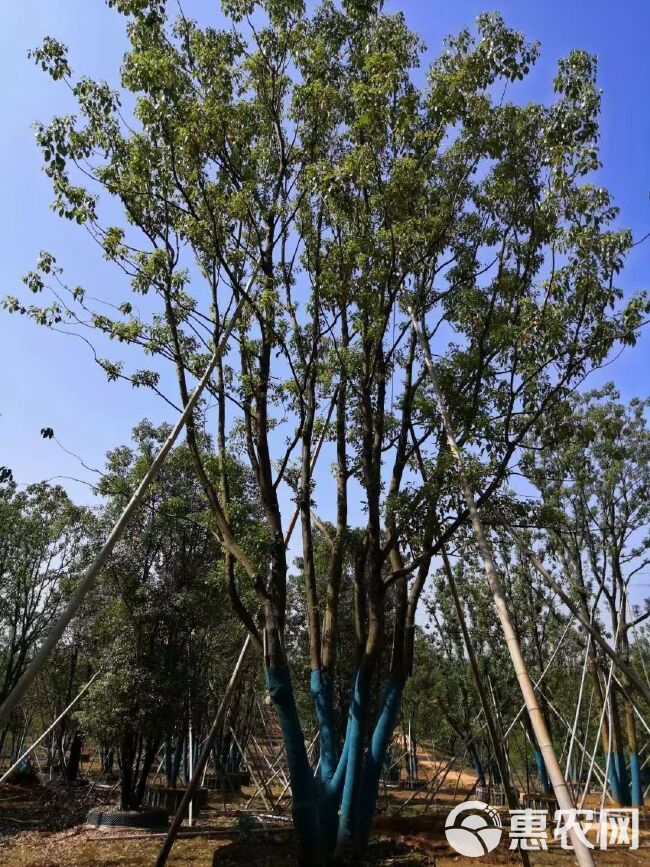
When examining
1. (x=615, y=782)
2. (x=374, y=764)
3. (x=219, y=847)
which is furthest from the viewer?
(x=615, y=782)

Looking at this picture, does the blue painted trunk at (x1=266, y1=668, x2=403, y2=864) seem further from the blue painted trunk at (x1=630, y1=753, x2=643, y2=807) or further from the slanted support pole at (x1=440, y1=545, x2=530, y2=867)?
the blue painted trunk at (x1=630, y1=753, x2=643, y2=807)

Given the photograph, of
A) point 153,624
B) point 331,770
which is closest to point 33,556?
point 153,624

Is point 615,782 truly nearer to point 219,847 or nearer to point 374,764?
point 219,847

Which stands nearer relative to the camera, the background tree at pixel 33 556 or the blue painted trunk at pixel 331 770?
the blue painted trunk at pixel 331 770

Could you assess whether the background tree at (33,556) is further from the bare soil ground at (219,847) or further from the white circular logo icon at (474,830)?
the white circular logo icon at (474,830)

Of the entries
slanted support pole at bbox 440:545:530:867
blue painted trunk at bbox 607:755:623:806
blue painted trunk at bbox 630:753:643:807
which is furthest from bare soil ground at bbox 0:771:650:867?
blue painted trunk at bbox 607:755:623:806

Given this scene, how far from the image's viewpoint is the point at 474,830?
898 cm

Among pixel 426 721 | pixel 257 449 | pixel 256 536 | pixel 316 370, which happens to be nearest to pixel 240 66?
pixel 316 370

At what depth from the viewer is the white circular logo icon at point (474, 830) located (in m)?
8.56

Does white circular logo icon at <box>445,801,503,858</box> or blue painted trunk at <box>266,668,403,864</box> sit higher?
blue painted trunk at <box>266,668,403,864</box>

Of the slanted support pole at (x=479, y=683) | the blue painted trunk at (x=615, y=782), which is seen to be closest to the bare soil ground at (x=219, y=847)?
the slanted support pole at (x=479, y=683)

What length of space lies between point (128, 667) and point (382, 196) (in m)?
9.96

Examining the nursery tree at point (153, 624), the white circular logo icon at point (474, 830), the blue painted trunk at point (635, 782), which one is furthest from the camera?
the blue painted trunk at point (635, 782)

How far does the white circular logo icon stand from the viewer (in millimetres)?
8562
